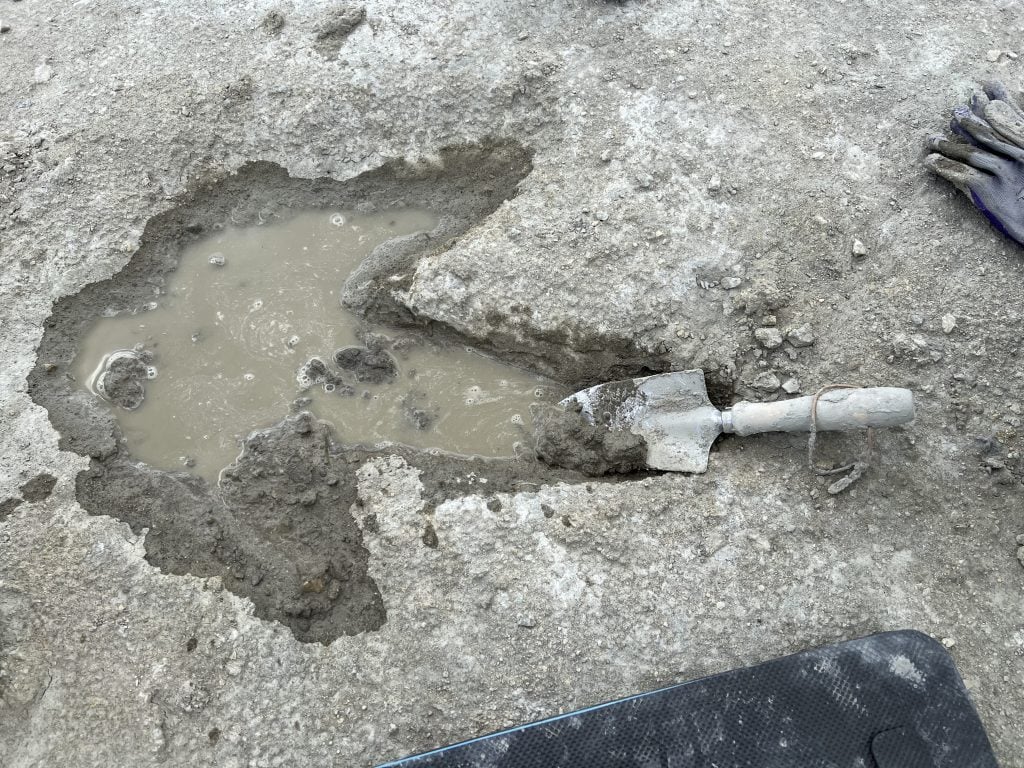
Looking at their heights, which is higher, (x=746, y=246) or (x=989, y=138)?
(x=989, y=138)

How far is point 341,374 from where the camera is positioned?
164 inches

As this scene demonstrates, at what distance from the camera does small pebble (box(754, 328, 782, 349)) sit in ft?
12.6

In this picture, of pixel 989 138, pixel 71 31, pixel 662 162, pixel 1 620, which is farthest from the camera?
pixel 71 31

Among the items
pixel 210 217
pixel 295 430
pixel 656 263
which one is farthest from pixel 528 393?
pixel 210 217

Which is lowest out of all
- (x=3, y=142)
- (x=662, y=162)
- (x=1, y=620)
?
(x=1, y=620)

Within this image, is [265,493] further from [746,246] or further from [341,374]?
[746,246]

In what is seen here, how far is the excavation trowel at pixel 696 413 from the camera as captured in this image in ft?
Result: 11.3

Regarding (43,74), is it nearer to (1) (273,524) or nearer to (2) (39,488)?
(2) (39,488)

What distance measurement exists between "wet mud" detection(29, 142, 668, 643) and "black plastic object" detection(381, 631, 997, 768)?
1.01 m

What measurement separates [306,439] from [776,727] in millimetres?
2668

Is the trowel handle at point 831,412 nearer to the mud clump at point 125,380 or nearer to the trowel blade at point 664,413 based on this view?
the trowel blade at point 664,413

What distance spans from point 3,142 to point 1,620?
3013mm

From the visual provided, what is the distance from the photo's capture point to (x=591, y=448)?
388cm

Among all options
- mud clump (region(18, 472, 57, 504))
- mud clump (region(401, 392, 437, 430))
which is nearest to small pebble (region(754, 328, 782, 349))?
mud clump (region(401, 392, 437, 430))
